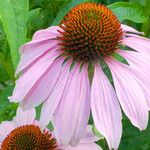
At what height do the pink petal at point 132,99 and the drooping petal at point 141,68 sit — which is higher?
the drooping petal at point 141,68

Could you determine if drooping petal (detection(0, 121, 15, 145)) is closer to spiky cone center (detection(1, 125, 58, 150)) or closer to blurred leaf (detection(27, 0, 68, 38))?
spiky cone center (detection(1, 125, 58, 150))

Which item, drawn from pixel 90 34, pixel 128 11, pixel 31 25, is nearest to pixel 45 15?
pixel 31 25

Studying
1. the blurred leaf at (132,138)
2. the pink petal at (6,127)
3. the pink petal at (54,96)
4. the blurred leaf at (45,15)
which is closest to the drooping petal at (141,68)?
the pink petal at (54,96)

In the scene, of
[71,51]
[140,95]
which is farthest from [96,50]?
[140,95]

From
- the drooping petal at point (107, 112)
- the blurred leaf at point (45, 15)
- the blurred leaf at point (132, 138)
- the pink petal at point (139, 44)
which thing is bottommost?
the blurred leaf at point (132, 138)

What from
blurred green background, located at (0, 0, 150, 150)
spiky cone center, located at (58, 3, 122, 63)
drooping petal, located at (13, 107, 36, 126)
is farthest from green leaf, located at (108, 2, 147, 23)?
drooping petal, located at (13, 107, 36, 126)

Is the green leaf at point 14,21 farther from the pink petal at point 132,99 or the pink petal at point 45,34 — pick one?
the pink petal at point 132,99

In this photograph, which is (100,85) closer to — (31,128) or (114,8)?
(31,128)
